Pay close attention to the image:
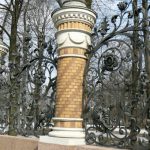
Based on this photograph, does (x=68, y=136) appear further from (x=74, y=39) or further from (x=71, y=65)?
(x=74, y=39)

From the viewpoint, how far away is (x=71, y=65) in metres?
5.53

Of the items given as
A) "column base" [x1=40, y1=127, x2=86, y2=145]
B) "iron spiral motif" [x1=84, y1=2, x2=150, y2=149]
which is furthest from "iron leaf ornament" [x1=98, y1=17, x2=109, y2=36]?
"column base" [x1=40, y1=127, x2=86, y2=145]

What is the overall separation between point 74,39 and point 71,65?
0.46 meters

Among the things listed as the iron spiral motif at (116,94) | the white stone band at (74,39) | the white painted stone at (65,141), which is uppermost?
the white stone band at (74,39)

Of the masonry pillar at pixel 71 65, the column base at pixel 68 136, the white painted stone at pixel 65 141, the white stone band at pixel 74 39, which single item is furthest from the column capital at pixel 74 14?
the white painted stone at pixel 65 141

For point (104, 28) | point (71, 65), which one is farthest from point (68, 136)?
point (104, 28)

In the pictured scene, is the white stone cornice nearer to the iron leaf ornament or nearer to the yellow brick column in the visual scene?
the yellow brick column

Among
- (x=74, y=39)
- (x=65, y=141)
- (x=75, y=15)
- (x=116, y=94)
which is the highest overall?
(x=75, y=15)

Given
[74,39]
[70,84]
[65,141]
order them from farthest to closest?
[74,39] → [70,84] → [65,141]

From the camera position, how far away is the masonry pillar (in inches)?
214

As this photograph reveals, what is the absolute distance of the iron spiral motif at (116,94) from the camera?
4.95m

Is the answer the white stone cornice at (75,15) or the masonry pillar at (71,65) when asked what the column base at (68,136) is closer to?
the masonry pillar at (71,65)

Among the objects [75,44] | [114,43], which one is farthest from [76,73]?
[114,43]

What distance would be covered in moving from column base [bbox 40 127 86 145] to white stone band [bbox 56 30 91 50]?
4.75 ft
